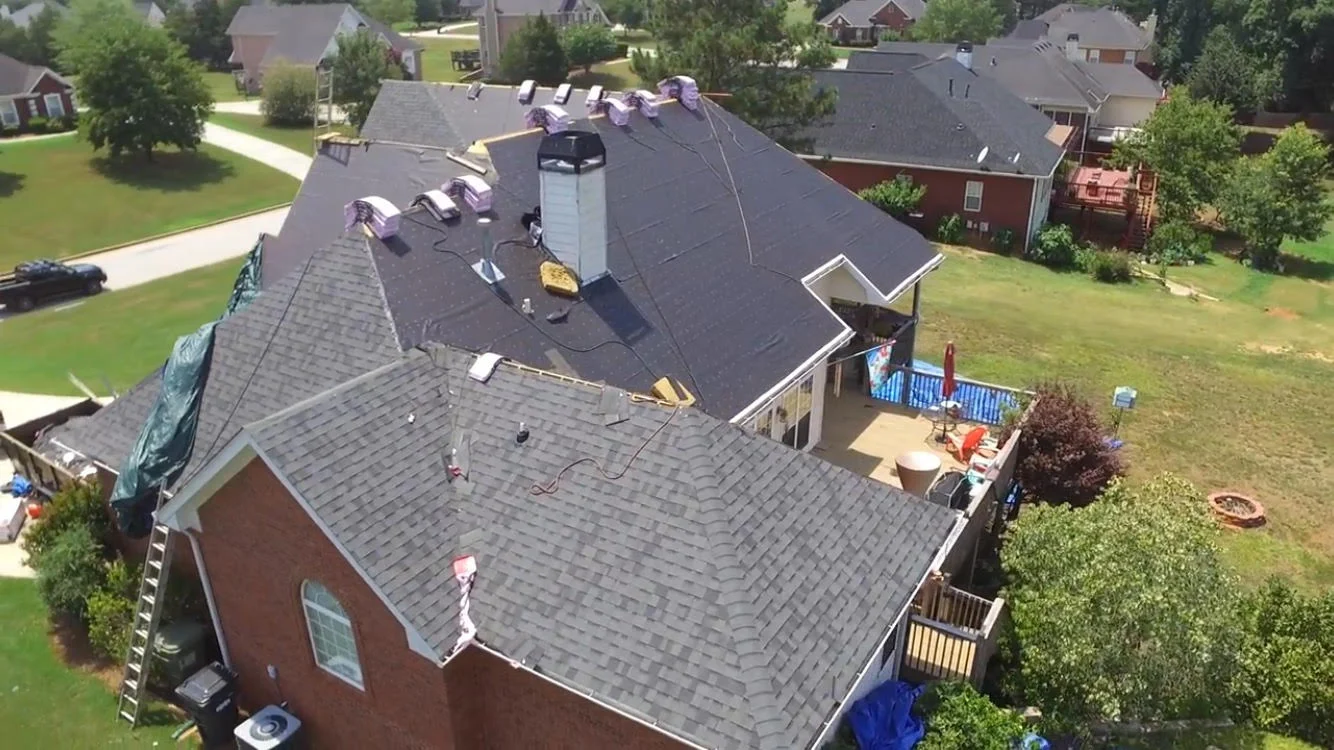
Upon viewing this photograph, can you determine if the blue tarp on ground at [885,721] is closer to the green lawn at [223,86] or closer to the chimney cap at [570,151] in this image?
the chimney cap at [570,151]

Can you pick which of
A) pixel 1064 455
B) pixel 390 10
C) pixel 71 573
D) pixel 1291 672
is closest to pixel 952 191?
pixel 1064 455

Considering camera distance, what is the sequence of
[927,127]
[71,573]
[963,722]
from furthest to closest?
[927,127]
[71,573]
[963,722]

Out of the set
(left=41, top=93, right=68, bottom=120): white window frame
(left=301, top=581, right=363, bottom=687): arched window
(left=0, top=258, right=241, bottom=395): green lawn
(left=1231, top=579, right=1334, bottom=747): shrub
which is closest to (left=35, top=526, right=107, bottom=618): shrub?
(left=301, top=581, right=363, bottom=687): arched window

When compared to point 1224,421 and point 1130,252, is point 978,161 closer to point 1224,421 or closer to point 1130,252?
point 1130,252

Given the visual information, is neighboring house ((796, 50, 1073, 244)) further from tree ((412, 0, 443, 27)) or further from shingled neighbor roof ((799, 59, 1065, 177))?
tree ((412, 0, 443, 27))

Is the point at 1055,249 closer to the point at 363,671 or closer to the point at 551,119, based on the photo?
the point at 551,119

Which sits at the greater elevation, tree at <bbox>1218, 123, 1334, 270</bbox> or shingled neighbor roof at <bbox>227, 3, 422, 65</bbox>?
shingled neighbor roof at <bbox>227, 3, 422, 65</bbox>
